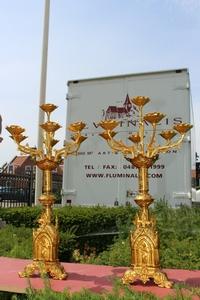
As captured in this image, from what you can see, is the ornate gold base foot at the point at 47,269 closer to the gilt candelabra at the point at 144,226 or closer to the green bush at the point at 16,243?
the gilt candelabra at the point at 144,226

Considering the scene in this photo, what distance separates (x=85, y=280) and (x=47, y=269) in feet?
1.24

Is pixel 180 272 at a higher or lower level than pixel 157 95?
lower

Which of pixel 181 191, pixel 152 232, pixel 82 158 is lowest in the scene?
pixel 152 232

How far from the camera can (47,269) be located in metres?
4.06

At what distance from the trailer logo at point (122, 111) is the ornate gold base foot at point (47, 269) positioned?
5.90 metres

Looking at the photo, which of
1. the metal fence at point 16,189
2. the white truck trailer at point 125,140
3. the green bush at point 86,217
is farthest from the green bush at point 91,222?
the metal fence at point 16,189

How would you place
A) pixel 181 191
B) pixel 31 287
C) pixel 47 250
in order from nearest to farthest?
1. pixel 31 287
2. pixel 47 250
3. pixel 181 191

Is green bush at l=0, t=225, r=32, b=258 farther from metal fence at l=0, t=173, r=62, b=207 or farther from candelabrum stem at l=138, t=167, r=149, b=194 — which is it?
metal fence at l=0, t=173, r=62, b=207

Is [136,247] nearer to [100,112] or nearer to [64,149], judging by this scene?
[64,149]

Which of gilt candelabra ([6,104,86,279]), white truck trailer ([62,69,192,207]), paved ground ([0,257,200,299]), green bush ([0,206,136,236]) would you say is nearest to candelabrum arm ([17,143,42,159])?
gilt candelabra ([6,104,86,279])

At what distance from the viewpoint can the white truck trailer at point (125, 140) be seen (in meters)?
9.21

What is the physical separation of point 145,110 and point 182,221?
2.85m

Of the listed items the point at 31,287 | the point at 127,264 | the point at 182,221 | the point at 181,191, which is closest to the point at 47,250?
the point at 31,287

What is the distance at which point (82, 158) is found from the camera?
10.1 m
